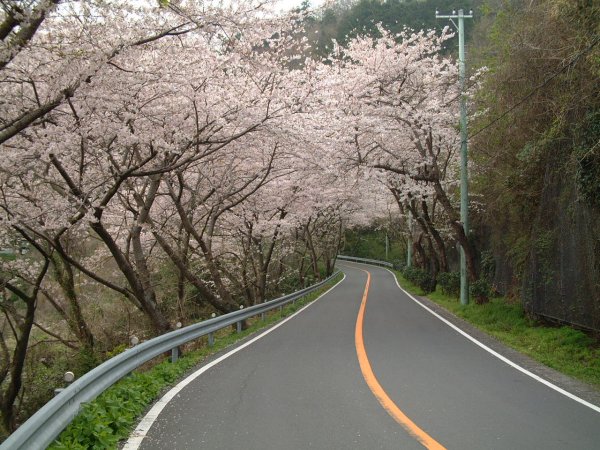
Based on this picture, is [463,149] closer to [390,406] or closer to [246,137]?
[246,137]

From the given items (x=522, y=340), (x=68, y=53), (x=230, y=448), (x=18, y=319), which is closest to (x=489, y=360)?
(x=522, y=340)

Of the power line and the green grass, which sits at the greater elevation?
the power line

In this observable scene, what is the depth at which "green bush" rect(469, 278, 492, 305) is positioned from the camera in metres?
18.7

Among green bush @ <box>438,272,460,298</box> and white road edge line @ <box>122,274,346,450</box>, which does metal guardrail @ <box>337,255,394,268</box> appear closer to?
green bush @ <box>438,272,460,298</box>

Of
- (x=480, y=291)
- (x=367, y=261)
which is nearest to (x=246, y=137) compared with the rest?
(x=480, y=291)

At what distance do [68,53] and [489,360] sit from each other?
852 cm

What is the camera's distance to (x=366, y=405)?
21.5 ft

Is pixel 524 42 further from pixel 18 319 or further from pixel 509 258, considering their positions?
pixel 18 319

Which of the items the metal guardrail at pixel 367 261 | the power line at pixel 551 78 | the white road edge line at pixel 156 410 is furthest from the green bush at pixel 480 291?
the metal guardrail at pixel 367 261

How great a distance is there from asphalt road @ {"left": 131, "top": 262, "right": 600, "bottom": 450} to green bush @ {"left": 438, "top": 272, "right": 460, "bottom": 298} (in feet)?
41.7

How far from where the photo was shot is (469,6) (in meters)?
36.7

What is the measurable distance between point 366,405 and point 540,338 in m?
7.65

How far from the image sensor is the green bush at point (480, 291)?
18719 millimetres

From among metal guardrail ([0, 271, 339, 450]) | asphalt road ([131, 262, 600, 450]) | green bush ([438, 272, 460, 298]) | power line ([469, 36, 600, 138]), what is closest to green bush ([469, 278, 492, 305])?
green bush ([438, 272, 460, 298])
